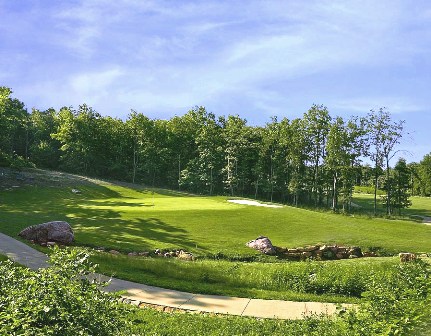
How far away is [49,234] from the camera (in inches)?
769

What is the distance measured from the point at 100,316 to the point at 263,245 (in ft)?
52.3

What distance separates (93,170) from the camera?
69.6m

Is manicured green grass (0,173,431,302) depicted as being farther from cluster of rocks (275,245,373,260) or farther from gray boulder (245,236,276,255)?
cluster of rocks (275,245,373,260)

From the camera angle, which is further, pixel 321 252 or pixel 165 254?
pixel 321 252

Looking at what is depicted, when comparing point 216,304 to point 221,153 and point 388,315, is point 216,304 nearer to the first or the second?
point 388,315

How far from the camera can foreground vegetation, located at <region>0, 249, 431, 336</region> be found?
545 centimetres

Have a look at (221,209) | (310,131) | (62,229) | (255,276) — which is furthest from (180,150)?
(255,276)

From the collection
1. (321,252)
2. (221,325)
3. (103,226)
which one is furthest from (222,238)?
(221,325)

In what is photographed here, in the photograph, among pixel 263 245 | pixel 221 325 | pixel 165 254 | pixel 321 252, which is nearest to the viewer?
pixel 221 325

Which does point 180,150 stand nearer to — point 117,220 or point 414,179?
point 117,220

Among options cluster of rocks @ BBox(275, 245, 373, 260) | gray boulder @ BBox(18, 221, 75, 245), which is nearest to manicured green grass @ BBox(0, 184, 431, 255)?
cluster of rocks @ BBox(275, 245, 373, 260)

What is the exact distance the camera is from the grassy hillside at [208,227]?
2194cm

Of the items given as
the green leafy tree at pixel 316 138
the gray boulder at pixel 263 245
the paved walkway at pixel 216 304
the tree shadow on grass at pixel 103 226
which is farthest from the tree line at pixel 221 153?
the paved walkway at pixel 216 304

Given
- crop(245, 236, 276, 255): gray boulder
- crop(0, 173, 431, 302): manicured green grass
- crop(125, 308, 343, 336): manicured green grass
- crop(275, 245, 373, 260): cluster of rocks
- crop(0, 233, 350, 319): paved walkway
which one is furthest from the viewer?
crop(275, 245, 373, 260): cluster of rocks
